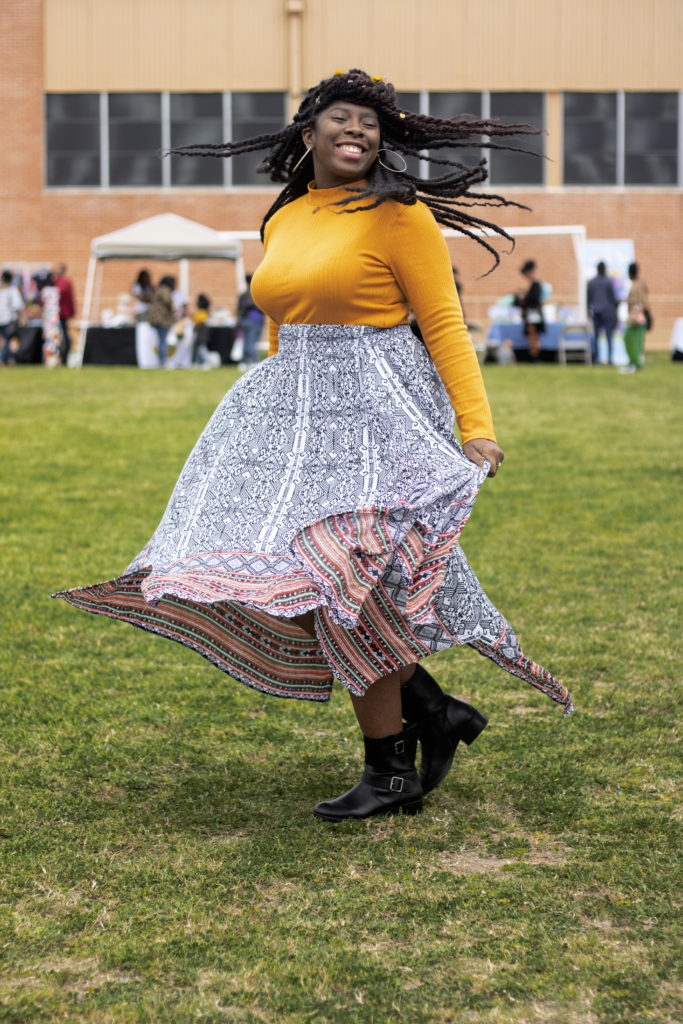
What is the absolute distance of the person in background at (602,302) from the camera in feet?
73.7

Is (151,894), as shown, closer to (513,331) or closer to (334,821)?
(334,821)

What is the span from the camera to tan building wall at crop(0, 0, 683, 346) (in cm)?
3172

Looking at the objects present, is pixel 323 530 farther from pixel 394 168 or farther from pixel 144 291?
pixel 144 291

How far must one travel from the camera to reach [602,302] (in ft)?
74.7

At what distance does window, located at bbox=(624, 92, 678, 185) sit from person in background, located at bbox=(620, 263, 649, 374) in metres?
10.6

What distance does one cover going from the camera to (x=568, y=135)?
105 ft

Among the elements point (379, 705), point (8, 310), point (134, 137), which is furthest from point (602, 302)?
point (379, 705)

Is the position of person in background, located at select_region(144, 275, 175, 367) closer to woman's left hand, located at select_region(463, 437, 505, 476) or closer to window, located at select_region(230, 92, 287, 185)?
window, located at select_region(230, 92, 287, 185)

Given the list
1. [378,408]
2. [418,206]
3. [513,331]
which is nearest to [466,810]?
[378,408]

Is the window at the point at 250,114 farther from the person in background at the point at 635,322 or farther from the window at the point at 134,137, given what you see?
the person in background at the point at 635,322

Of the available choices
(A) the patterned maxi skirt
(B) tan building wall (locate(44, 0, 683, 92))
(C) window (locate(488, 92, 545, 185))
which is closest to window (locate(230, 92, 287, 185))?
(B) tan building wall (locate(44, 0, 683, 92))

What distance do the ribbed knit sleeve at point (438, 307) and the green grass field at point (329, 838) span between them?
1068 millimetres

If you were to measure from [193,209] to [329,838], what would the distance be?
30.0 meters

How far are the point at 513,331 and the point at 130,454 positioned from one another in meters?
14.0
